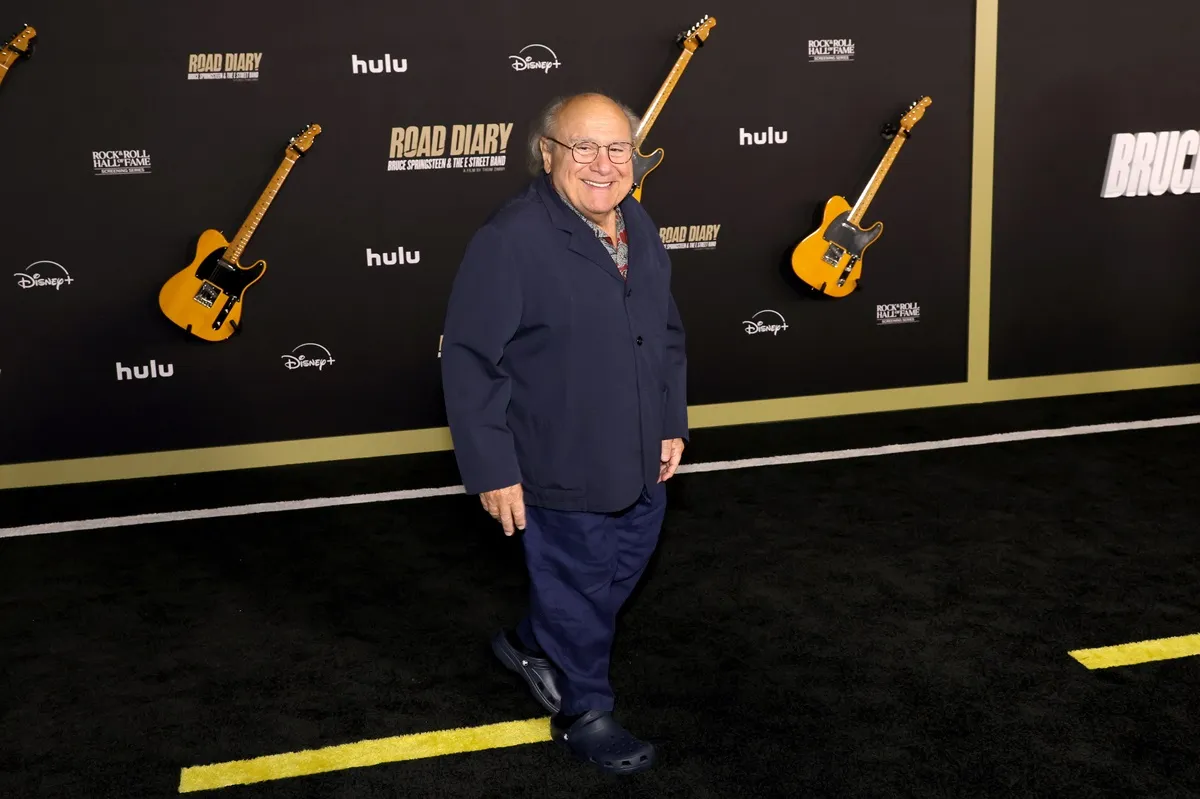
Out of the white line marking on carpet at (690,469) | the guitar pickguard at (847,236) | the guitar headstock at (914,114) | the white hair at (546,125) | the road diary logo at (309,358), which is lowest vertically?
the white line marking on carpet at (690,469)

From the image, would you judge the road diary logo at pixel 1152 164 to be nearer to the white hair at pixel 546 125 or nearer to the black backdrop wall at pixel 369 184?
the black backdrop wall at pixel 369 184

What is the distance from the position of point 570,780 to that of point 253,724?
0.90 meters

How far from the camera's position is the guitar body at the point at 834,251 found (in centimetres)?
587

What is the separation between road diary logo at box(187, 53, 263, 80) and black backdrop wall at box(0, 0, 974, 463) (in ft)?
0.08

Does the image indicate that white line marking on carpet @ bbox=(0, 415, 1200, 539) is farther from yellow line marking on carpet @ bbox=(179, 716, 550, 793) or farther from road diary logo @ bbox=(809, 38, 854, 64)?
yellow line marking on carpet @ bbox=(179, 716, 550, 793)

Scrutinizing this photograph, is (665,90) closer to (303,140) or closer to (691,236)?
(691,236)

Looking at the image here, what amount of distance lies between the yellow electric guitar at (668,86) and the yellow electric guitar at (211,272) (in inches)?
56.5

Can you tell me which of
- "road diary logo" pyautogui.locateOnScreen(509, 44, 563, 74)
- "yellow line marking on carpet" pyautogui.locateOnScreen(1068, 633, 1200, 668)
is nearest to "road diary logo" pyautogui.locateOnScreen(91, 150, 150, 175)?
"road diary logo" pyautogui.locateOnScreen(509, 44, 563, 74)

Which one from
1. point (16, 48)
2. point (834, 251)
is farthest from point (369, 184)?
point (834, 251)

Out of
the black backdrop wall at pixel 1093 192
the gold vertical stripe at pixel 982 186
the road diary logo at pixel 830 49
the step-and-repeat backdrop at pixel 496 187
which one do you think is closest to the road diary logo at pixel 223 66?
the step-and-repeat backdrop at pixel 496 187

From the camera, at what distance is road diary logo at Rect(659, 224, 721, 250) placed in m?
5.79

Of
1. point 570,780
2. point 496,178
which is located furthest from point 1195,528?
point 496,178

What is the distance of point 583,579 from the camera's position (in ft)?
9.73

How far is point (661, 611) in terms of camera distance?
12.8ft
